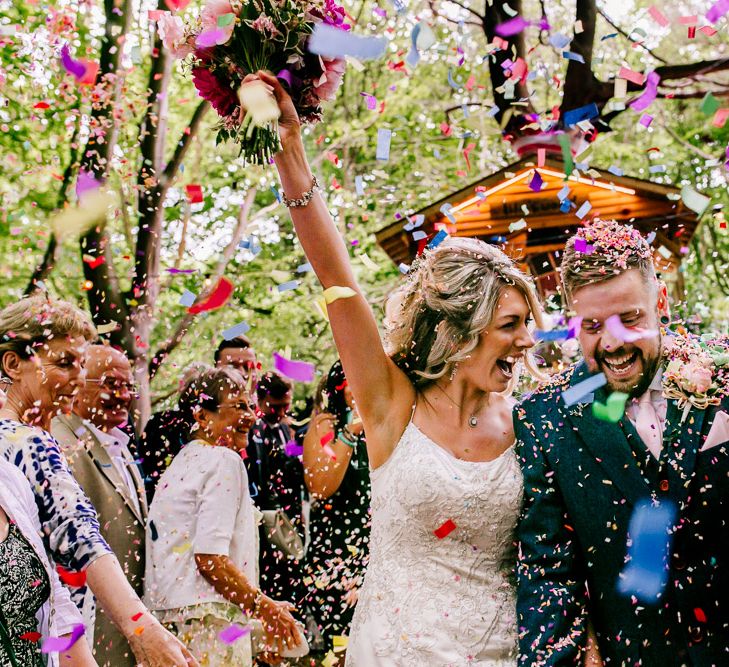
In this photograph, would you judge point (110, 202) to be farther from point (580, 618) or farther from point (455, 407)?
point (580, 618)

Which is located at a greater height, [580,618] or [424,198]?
[424,198]

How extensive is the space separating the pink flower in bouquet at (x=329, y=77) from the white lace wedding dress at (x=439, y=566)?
1.13 meters

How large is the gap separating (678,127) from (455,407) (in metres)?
15.9

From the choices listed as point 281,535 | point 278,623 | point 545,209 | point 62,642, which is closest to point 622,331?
point 62,642

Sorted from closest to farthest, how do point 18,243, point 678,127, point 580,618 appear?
point 580,618, point 18,243, point 678,127

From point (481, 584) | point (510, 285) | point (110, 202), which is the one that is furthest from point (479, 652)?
point (110, 202)

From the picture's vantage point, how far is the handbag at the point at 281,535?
19.9ft

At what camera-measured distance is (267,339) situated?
634 inches

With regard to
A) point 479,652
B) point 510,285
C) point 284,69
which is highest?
point 284,69

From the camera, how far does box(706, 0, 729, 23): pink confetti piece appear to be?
3001mm

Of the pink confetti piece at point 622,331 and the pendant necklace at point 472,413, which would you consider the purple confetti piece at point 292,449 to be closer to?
the pendant necklace at point 472,413

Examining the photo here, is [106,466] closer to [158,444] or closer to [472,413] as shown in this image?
[158,444]

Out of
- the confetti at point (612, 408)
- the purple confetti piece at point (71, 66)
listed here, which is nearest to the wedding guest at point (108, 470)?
the confetti at point (612, 408)

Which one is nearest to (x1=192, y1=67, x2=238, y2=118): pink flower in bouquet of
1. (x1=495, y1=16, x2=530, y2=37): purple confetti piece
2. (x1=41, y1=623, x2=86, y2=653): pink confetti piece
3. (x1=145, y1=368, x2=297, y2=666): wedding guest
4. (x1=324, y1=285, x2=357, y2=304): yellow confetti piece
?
(x1=324, y1=285, x2=357, y2=304): yellow confetti piece
